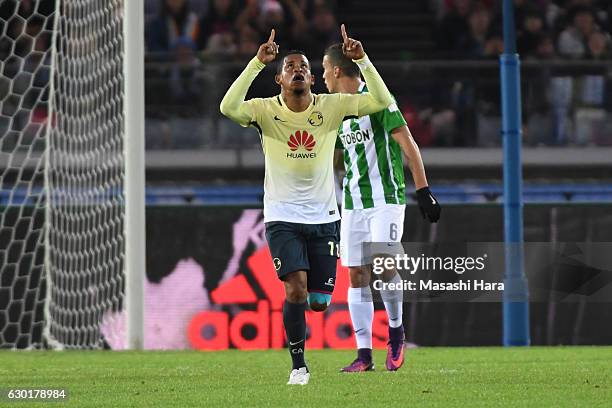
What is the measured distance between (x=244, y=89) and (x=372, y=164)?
140 centimetres

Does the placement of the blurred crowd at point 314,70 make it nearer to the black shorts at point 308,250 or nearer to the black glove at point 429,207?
the black glove at point 429,207

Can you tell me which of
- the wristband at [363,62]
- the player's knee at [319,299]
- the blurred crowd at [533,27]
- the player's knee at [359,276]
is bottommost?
the player's knee at [319,299]

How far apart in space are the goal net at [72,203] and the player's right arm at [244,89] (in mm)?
3770

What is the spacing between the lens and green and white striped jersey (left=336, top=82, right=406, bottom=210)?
834cm

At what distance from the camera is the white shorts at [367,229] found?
8305mm

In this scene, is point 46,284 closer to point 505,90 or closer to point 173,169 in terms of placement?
point 173,169

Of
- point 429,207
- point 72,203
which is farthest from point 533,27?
point 429,207

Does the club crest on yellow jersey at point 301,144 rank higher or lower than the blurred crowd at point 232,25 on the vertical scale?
lower

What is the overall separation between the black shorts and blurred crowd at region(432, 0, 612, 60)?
8.59 metres

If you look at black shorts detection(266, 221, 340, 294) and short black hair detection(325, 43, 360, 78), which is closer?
black shorts detection(266, 221, 340, 294)

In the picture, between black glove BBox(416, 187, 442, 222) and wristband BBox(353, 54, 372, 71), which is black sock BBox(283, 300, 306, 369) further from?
wristband BBox(353, 54, 372, 71)

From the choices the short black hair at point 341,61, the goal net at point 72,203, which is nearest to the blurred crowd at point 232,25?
the goal net at point 72,203

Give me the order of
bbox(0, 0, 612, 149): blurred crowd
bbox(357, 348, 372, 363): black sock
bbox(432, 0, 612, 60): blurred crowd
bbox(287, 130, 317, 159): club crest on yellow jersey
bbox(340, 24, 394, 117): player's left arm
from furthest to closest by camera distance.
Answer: bbox(432, 0, 612, 60): blurred crowd < bbox(0, 0, 612, 149): blurred crowd < bbox(357, 348, 372, 363): black sock < bbox(340, 24, 394, 117): player's left arm < bbox(287, 130, 317, 159): club crest on yellow jersey

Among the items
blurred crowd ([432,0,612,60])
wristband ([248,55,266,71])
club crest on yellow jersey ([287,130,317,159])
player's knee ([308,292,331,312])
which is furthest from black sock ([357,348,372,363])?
blurred crowd ([432,0,612,60])
